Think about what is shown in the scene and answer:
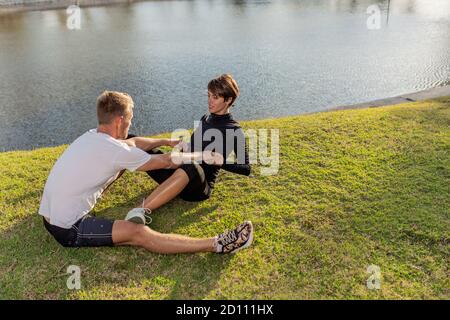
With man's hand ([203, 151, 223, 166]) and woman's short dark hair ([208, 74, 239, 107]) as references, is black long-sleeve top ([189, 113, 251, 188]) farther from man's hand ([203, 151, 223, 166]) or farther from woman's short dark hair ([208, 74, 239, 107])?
woman's short dark hair ([208, 74, 239, 107])

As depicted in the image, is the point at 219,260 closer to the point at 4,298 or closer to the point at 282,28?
the point at 4,298

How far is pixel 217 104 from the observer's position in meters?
4.46

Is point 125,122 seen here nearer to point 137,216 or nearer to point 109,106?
point 109,106

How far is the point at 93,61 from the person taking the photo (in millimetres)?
14398

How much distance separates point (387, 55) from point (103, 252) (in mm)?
12806

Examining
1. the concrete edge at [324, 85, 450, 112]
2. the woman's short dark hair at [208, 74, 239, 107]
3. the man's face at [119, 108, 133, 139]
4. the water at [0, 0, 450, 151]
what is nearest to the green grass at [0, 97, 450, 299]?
the man's face at [119, 108, 133, 139]

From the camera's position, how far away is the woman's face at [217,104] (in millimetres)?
4445

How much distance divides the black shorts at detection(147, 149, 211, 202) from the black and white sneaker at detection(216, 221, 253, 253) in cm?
70

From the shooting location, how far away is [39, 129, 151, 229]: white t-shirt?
11.6 feet

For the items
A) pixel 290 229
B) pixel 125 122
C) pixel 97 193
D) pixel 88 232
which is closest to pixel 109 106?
pixel 125 122

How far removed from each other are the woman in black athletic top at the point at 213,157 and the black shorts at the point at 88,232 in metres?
0.65

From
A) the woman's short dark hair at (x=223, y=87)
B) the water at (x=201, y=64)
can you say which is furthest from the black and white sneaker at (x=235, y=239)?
the water at (x=201, y=64)

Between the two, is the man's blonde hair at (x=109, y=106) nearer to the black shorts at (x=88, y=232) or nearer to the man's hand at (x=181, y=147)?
the black shorts at (x=88, y=232)
